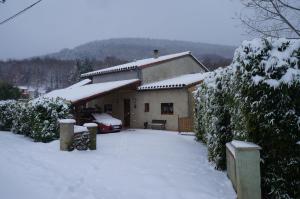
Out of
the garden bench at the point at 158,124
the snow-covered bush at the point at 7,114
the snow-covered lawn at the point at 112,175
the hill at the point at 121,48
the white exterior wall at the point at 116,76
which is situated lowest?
the snow-covered lawn at the point at 112,175

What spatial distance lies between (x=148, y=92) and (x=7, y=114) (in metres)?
10.4

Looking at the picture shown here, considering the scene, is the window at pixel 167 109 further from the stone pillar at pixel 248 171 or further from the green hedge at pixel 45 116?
the stone pillar at pixel 248 171

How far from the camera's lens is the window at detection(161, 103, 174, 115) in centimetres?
2230

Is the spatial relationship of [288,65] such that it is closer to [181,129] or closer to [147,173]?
[147,173]

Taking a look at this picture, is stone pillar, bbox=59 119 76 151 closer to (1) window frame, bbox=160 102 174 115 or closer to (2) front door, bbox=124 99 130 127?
(1) window frame, bbox=160 102 174 115

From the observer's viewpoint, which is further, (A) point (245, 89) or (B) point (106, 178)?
(B) point (106, 178)

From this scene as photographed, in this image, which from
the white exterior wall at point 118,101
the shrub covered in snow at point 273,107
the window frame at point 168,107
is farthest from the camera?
the white exterior wall at point 118,101

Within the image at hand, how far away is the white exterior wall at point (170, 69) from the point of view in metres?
25.3

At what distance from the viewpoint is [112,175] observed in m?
8.54

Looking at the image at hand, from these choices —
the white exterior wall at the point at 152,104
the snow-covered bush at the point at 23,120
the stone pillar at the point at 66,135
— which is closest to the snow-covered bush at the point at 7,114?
the snow-covered bush at the point at 23,120

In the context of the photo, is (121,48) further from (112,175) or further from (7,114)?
(112,175)

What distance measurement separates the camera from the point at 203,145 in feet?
47.4

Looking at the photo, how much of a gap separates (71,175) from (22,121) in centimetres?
1155

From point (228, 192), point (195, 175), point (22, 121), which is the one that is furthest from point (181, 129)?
point (228, 192)
